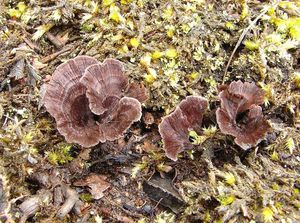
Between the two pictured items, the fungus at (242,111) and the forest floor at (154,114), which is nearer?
the forest floor at (154,114)

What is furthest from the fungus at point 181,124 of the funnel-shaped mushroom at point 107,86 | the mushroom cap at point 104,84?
the mushroom cap at point 104,84

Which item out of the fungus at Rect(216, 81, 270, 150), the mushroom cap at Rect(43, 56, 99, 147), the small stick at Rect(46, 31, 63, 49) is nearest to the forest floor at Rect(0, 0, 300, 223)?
the small stick at Rect(46, 31, 63, 49)

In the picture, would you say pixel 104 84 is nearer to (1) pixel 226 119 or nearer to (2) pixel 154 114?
(2) pixel 154 114

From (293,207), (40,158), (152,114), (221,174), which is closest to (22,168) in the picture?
(40,158)

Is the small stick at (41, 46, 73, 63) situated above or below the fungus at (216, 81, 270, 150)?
below

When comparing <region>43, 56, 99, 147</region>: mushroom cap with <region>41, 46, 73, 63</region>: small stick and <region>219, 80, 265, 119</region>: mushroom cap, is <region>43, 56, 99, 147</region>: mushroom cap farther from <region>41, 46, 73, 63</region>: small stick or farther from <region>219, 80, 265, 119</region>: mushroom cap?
<region>219, 80, 265, 119</region>: mushroom cap

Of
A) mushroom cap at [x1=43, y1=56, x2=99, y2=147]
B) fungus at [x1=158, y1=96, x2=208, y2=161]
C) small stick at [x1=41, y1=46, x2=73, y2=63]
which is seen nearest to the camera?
mushroom cap at [x1=43, y1=56, x2=99, y2=147]

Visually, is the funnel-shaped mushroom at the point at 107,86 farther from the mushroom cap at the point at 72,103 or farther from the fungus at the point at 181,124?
the fungus at the point at 181,124

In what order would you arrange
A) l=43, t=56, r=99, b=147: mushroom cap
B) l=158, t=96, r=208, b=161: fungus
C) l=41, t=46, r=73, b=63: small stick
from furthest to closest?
l=41, t=46, r=73, b=63: small stick, l=158, t=96, r=208, b=161: fungus, l=43, t=56, r=99, b=147: mushroom cap
